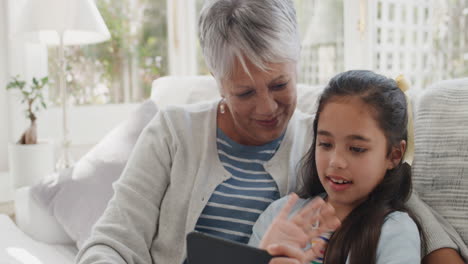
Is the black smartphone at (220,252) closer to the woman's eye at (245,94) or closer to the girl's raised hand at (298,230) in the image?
the girl's raised hand at (298,230)

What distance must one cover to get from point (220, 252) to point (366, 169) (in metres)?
0.42

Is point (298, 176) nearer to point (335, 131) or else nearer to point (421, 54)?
point (335, 131)

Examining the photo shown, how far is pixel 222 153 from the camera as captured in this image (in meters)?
1.43

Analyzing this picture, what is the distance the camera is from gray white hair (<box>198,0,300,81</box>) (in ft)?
4.06

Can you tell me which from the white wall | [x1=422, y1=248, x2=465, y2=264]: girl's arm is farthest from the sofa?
the white wall

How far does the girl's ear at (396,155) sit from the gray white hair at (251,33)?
0.33m

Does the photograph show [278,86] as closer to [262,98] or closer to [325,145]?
[262,98]

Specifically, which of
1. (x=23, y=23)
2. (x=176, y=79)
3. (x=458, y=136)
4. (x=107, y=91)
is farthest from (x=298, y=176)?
(x=107, y=91)

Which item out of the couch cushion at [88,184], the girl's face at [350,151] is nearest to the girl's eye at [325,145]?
the girl's face at [350,151]

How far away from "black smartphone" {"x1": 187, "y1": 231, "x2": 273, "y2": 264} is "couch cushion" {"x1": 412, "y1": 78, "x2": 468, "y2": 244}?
0.58 metres

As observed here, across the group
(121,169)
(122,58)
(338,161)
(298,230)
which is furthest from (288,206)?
(122,58)

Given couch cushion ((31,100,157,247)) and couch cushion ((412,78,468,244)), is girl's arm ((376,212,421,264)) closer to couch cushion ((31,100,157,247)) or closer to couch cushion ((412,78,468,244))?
couch cushion ((412,78,468,244))

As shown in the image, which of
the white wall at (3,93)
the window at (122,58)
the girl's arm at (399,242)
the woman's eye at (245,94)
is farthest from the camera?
the window at (122,58)

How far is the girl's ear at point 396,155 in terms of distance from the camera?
1.21m
